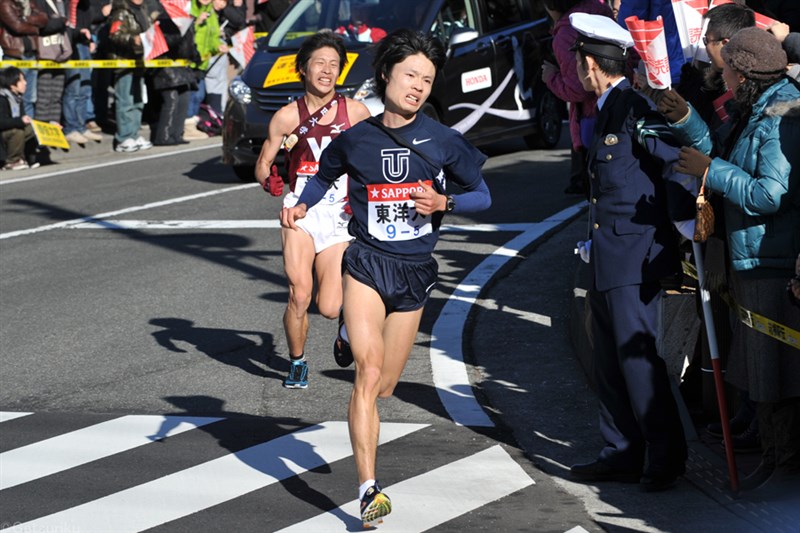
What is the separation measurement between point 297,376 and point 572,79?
2672 millimetres

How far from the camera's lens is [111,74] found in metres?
21.0

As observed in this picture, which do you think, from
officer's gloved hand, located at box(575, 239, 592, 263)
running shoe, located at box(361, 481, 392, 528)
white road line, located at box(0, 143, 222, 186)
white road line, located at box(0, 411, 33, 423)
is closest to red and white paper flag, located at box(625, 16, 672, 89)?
officer's gloved hand, located at box(575, 239, 592, 263)

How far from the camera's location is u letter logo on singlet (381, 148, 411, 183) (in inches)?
240

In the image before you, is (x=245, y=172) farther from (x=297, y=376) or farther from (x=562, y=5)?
(x=297, y=376)

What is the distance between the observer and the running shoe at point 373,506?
555cm

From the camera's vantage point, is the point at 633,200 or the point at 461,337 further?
the point at 461,337

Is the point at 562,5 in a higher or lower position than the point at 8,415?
higher

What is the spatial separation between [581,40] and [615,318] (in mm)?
1222

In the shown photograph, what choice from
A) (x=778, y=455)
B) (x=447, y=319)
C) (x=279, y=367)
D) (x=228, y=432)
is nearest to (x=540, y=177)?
(x=447, y=319)

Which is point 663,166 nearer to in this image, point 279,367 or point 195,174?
point 279,367

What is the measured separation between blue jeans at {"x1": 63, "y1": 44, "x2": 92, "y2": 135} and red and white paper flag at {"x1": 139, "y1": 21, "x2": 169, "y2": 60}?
92cm

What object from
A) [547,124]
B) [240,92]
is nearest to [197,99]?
[240,92]

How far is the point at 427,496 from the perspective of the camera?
614 cm

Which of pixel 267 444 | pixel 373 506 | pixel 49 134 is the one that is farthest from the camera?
pixel 49 134
